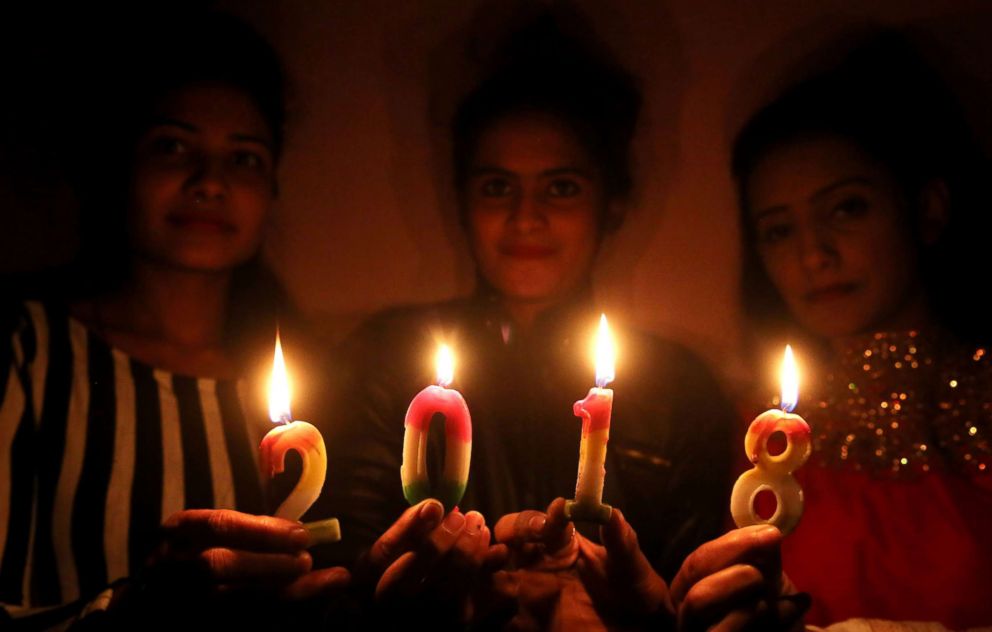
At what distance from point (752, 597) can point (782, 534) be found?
0.09m

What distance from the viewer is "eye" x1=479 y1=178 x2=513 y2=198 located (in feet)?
4.89

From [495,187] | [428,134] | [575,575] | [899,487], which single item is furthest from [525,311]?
[899,487]

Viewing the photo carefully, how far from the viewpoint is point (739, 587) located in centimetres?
98

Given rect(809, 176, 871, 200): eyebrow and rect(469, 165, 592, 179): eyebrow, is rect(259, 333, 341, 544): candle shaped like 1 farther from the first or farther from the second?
rect(809, 176, 871, 200): eyebrow

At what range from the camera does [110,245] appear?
1520 mm

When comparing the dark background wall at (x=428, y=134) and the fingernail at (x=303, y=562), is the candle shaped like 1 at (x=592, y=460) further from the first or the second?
the dark background wall at (x=428, y=134)

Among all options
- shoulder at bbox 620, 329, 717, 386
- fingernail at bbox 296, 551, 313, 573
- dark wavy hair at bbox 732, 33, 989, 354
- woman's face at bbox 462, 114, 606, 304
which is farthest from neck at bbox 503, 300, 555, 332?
fingernail at bbox 296, 551, 313, 573

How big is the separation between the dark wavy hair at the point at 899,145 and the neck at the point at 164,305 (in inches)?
42.2

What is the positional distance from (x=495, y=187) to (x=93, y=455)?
0.87 m

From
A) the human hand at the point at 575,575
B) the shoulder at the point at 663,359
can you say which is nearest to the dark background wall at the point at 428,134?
Result: the shoulder at the point at 663,359

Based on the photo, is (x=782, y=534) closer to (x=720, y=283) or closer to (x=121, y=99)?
(x=720, y=283)

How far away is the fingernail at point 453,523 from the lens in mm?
1020

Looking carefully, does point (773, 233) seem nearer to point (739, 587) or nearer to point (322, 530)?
point (739, 587)

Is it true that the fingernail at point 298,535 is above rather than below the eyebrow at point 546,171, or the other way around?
below
